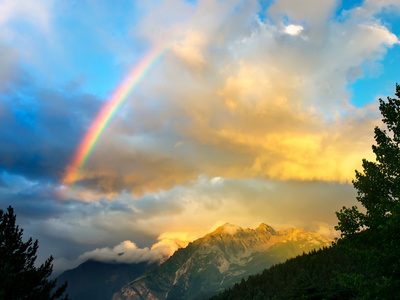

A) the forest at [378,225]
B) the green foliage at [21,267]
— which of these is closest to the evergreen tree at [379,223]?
the forest at [378,225]

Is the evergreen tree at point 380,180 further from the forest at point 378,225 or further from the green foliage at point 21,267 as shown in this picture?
the green foliage at point 21,267

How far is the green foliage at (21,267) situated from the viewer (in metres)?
35.8

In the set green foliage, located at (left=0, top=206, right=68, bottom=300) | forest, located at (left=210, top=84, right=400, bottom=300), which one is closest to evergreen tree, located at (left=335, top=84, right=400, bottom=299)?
forest, located at (left=210, top=84, right=400, bottom=300)

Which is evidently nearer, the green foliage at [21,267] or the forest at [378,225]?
the forest at [378,225]

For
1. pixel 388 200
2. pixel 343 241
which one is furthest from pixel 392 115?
pixel 343 241

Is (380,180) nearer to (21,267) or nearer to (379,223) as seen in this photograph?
(379,223)

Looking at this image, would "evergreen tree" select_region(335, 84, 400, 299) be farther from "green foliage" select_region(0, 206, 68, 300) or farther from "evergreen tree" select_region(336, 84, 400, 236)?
"green foliage" select_region(0, 206, 68, 300)

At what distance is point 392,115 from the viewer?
1961 cm

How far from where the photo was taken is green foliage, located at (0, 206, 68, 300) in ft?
118

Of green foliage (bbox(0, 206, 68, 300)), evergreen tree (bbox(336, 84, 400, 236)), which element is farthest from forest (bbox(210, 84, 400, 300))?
green foliage (bbox(0, 206, 68, 300))

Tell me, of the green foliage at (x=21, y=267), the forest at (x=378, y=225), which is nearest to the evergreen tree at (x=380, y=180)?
the forest at (x=378, y=225)

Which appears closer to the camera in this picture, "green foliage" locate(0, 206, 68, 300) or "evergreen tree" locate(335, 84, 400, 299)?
"evergreen tree" locate(335, 84, 400, 299)

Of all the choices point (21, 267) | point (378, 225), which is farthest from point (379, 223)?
point (21, 267)

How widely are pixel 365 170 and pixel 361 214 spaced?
3506 mm
